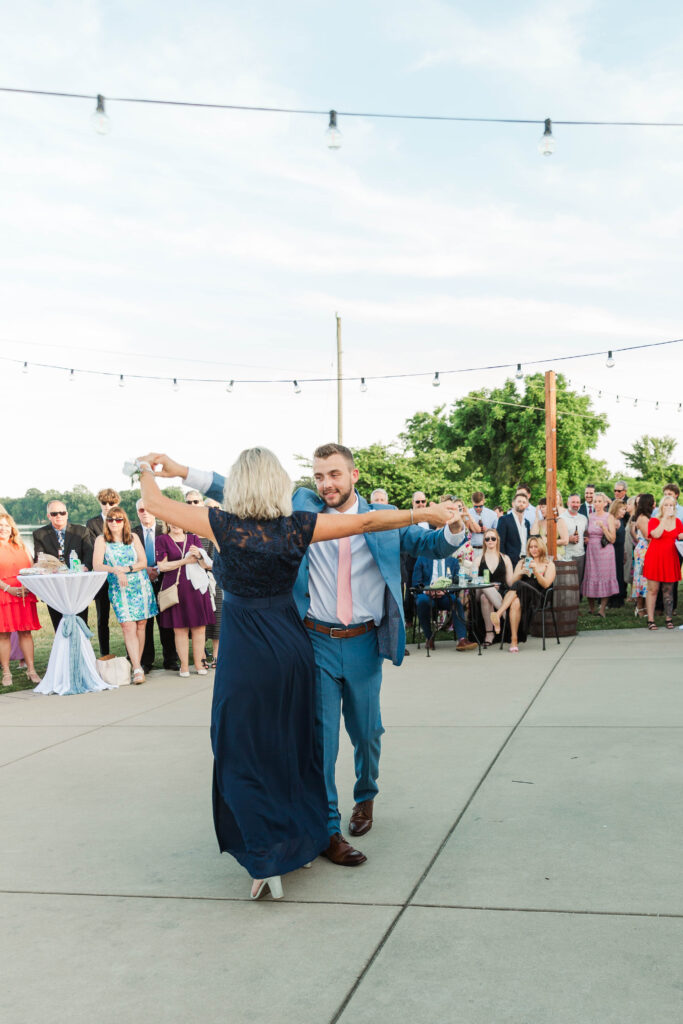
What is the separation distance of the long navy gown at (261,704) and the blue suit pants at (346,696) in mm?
373

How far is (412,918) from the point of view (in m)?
3.56

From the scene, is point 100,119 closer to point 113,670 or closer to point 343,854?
point 113,670

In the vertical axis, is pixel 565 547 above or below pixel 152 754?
above

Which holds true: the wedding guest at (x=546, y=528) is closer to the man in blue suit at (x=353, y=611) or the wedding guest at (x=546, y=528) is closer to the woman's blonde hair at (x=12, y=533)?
the woman's blonde hair at (x=12, y=533)

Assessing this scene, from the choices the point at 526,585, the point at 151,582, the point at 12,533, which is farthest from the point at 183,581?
the point at 526,585

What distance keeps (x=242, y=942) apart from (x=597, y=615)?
467 inches

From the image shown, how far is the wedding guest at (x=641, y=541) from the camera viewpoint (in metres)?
13.2

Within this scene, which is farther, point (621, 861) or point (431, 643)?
point (431, 643)

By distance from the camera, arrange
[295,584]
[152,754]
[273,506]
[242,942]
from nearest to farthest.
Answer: [242,942]
[273,506]
[295,584]
[152,754]

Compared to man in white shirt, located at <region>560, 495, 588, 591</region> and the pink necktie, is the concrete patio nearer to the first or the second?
the pink necktie

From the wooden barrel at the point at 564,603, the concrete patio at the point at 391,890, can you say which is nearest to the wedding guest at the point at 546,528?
the wooden barrel at the point at 564,603

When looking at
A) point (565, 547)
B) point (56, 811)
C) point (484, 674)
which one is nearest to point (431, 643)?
point (484, 674)

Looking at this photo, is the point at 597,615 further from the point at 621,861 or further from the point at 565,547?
the point at 621,861

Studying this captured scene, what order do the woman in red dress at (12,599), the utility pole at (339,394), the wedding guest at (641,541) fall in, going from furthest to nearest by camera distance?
the utility pole at (339,394) < the wedding guest at (641,541) < the woman in red dress at (12,599)
